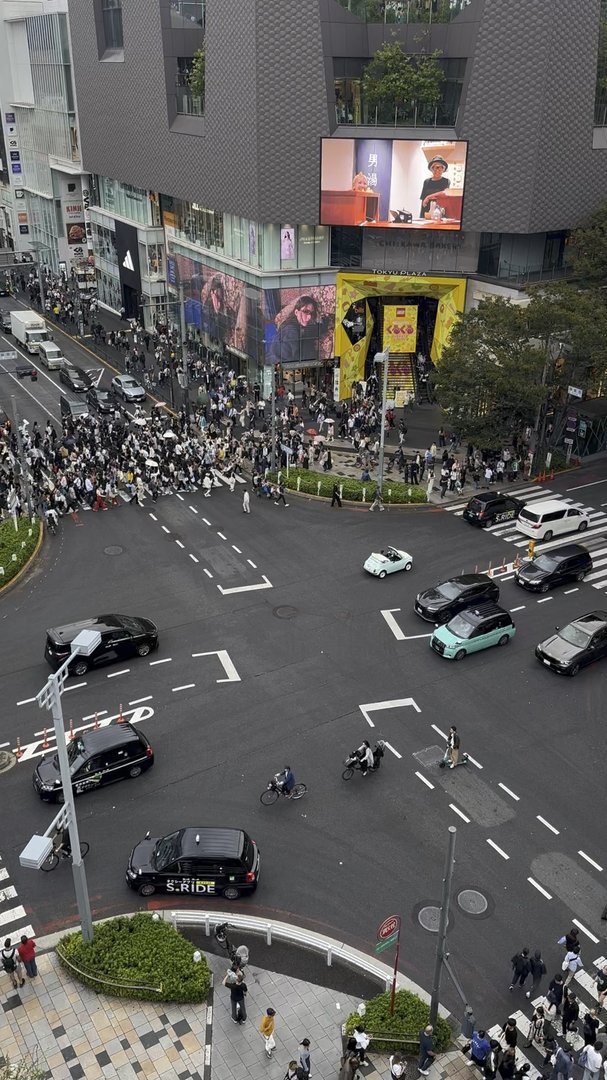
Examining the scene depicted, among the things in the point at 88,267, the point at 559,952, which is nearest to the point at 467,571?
the point at 559,952

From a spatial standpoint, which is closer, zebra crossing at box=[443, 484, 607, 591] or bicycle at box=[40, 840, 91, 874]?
bicycle at box=[40, 840, 91, 874]

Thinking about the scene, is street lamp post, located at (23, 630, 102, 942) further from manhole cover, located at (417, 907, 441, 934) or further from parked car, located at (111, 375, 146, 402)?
parked car, located at (111, 375, 146, 402)

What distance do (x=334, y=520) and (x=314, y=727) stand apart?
55.1ft

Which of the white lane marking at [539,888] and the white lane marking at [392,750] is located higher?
the white lane marking at [392,750]

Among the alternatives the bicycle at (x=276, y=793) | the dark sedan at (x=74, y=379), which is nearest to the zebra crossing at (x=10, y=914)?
the bicycle at (x=276, y=793)

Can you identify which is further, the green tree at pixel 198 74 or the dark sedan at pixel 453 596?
the green tree at pixel 198 74

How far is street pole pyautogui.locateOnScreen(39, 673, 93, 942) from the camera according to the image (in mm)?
16672

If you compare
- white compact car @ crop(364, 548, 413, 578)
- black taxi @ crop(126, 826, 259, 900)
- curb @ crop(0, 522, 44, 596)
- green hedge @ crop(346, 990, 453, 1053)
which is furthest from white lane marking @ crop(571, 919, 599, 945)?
curb @ crop(0, 522, 44, 596)

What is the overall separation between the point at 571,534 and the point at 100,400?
3259 cm

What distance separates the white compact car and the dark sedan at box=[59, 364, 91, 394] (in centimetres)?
3231

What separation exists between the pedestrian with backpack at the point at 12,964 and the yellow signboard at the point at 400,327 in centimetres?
4782

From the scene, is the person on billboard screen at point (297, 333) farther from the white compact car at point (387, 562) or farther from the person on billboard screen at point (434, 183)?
the white compact car at point (387, 562)

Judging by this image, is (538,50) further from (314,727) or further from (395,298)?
(314,727)

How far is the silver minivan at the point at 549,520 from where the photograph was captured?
41.2 meters
